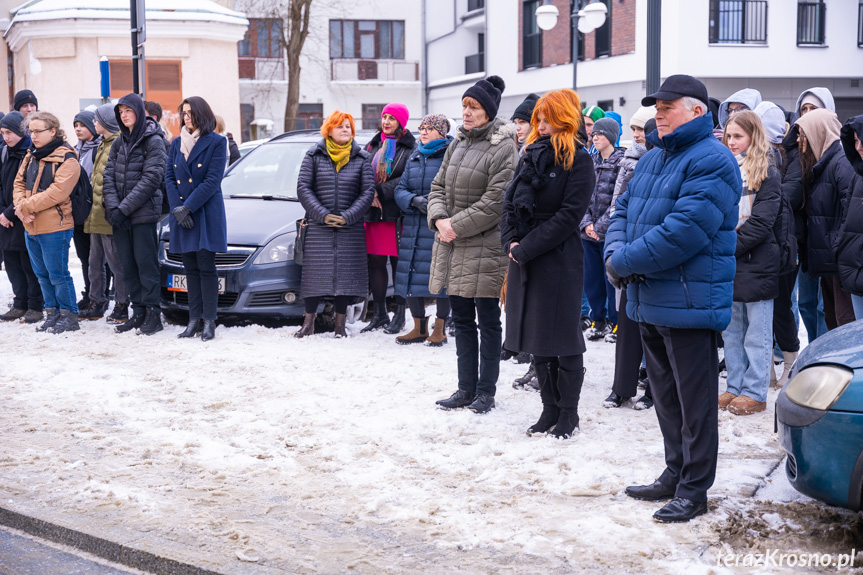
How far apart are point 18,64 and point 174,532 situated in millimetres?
24145

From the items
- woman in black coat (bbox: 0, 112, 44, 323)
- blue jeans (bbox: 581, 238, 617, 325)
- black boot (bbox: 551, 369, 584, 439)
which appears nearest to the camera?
black boot (bbox: 551, 369, 584, 439)

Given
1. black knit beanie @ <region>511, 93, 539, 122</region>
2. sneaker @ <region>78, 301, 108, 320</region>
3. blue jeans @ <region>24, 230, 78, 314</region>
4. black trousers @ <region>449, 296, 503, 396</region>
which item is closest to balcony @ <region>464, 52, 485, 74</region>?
→ sneaker @ <region>78, 301, 108, 320</region>

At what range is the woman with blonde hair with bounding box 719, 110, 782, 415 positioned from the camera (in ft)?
20.8

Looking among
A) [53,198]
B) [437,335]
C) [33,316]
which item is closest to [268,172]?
[53,198]

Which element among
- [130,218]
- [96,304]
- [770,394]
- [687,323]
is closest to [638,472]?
[687,323]

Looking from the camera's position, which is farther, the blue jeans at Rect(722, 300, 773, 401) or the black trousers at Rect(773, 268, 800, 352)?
the black trousers at Rect(773, 268, 800, 352)

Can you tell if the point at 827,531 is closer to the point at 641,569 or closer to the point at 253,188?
the point at 641,569

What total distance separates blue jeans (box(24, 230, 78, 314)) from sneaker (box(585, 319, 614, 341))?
5102 mm

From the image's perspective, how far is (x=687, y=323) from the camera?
177 inches

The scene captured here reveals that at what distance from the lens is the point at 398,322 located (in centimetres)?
950

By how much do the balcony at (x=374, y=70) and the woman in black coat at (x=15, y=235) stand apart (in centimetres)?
3400

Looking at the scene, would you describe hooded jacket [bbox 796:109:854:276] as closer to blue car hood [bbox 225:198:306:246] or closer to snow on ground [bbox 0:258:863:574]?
snow on ground [bbox 0:258:863:574]

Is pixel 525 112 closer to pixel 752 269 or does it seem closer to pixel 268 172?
pixel 752 269

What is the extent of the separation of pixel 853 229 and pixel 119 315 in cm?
712
